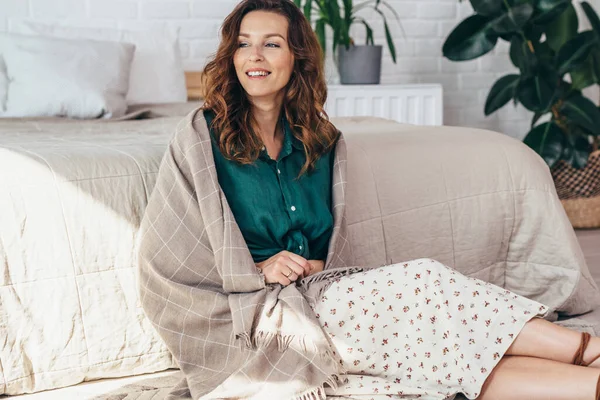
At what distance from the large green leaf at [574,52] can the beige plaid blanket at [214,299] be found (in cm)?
241

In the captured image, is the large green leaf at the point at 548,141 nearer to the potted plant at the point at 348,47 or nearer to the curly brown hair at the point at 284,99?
the potted plant at the point at 348,47

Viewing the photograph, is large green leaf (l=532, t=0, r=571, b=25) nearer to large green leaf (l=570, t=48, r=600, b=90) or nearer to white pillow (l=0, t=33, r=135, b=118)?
large green leaf (l=570, t=48, r=600, b=90)

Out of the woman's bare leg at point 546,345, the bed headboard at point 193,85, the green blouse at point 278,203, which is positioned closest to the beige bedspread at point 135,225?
the green blouse at point 278,203

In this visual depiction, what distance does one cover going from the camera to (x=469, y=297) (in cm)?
153

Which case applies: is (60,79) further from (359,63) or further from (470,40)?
(470,40)

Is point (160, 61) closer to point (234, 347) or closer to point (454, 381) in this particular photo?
point (234, 347)

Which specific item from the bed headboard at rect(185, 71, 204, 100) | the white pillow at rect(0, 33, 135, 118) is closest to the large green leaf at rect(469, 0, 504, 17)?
the bed headboard at rect(185, 71, 204, 100)

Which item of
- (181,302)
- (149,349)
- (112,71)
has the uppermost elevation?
(112,71)

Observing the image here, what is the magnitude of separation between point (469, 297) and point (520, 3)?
249 centimetres

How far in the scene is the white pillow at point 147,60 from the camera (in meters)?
3.22

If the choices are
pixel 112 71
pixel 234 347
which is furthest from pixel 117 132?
pixel 234 347

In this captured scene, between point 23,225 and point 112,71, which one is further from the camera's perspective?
point 112,71

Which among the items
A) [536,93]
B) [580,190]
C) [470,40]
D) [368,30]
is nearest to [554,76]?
[536,93]

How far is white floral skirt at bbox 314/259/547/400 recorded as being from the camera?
1.52m
